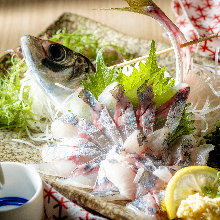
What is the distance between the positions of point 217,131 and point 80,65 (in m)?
0.87

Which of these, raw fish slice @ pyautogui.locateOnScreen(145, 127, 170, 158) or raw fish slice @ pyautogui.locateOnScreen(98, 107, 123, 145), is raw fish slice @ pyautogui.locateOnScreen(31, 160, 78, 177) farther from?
raw fish slice @ pyautogui.locateOnScreen(145, 127, 170, 158)

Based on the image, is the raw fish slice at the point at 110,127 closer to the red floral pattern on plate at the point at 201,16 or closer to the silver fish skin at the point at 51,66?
the silver fish skin at the point at 51,66

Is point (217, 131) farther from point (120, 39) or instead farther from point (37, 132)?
point (120, 39)

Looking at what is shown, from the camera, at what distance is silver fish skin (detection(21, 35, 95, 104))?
8.16ft

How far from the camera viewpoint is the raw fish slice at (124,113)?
205 centimetres

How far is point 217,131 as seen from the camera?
238 cm

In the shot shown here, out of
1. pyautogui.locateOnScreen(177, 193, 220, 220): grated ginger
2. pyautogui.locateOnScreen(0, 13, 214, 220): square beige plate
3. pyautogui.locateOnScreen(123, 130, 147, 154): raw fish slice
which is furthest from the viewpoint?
pyautogui.locateOnScreen(123, 130, 147, 154): raw fish slice

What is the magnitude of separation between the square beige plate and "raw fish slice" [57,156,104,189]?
0.03m

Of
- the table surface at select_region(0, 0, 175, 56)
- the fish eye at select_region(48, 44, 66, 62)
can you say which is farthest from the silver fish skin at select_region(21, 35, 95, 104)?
the table surface at select_region(0, 0, 175, 56)

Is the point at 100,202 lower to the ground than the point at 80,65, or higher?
lower

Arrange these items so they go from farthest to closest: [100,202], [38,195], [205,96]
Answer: [205,96] < [100,202] < [38,195]

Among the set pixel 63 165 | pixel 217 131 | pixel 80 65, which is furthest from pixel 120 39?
pixel 63 165

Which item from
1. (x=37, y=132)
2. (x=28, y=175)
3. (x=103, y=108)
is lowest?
(x=37, y=132)

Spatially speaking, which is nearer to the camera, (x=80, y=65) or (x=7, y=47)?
(x=80, y=65)
